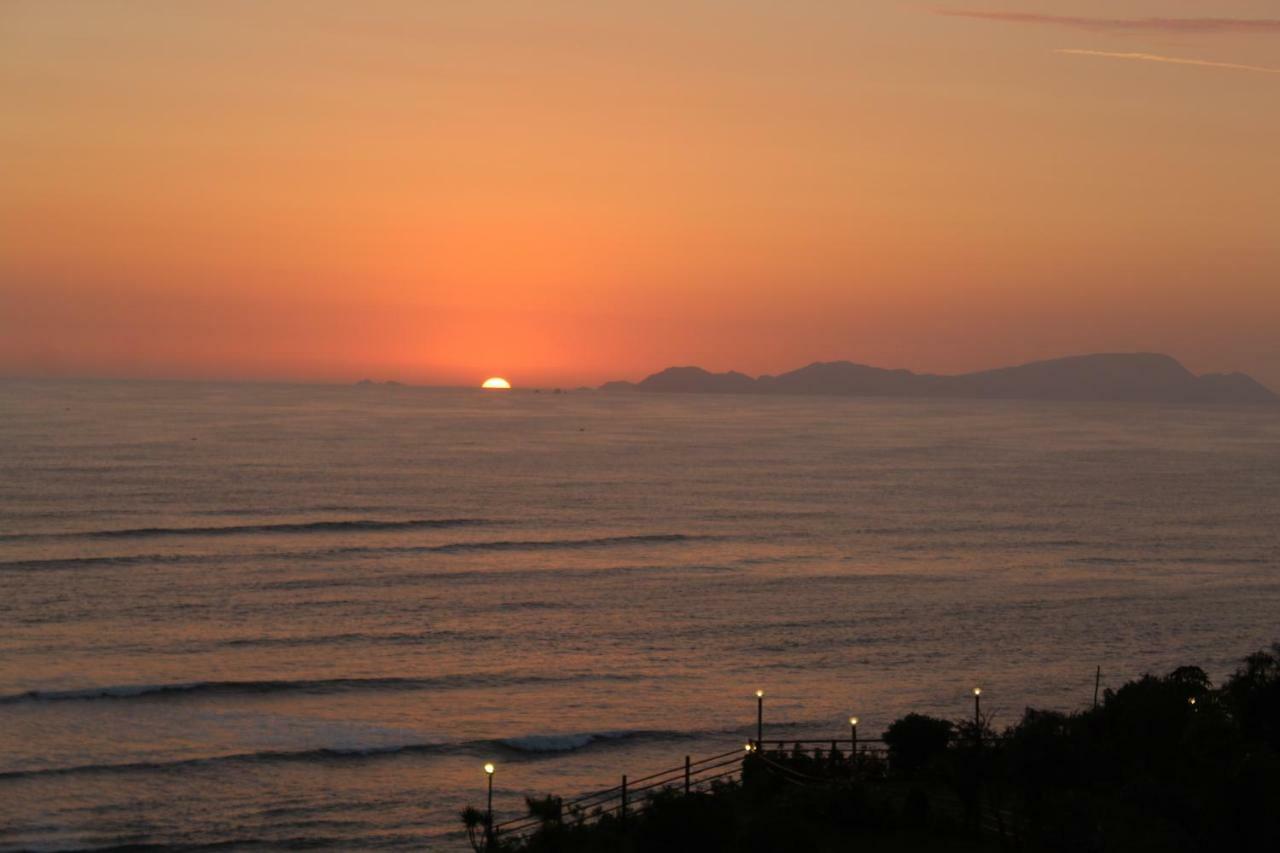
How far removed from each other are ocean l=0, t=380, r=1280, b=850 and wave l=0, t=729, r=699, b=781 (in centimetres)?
9

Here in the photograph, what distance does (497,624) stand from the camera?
4362 centimetres

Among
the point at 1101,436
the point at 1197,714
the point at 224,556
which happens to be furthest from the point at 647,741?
the point at 1101,436

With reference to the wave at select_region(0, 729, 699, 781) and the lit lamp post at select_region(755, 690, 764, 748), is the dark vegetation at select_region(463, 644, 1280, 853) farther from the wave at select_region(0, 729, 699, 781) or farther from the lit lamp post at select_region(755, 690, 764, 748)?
the wave at select_region(0, 729, 699, 781)

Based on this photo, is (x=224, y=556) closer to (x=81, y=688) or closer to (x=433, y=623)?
(x=433, y=623)

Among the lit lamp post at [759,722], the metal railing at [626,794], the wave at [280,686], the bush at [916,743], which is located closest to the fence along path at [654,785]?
the metal railing at [626,794]

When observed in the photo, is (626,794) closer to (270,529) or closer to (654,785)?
(654,785)

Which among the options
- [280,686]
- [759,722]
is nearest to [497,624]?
[280,686]

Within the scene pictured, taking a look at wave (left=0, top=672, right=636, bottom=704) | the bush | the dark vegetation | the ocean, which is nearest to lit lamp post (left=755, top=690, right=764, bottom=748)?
the dark vegetation

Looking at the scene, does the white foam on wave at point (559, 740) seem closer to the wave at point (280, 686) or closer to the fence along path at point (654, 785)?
the fence along path at point (654, 785)

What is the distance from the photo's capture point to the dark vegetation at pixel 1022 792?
17.4 m

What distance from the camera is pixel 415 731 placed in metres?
32.2

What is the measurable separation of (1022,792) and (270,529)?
1927 inches

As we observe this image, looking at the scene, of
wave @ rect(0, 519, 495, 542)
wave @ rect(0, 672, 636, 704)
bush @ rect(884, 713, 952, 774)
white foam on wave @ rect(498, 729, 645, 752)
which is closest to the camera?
bush @ rect(884, 713, 952, 774)

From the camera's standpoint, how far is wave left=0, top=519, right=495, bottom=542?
58.9 m
